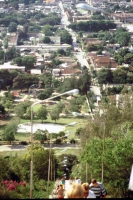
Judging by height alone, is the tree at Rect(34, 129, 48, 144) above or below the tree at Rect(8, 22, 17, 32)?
above

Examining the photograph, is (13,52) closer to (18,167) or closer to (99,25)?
(99,25)

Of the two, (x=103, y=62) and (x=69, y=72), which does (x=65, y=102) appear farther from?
(x=103, y=62)

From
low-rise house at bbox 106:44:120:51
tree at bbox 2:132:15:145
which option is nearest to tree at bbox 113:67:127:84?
low-rise house at bbox 106:44:120:51

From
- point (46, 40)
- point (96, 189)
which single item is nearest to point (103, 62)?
point (46, 40)

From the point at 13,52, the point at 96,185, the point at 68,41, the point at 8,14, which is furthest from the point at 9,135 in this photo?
the point at 8,14

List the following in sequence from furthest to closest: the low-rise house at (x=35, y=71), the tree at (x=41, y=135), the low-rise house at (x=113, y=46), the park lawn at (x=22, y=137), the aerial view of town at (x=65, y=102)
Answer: the low-rise house at (x=113, y=46)
the low-rise house at (x=35, y=71)
the park lawn at (x=22, y=137)
the tree at (x=41, y=135)
the aerial view of town at (x=65, y=102)

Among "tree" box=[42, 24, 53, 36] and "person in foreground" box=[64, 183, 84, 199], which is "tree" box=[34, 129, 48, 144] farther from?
"tree" box=[42, 24, 53, 36]

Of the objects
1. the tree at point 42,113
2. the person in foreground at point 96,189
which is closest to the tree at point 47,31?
the tree at point 42,113

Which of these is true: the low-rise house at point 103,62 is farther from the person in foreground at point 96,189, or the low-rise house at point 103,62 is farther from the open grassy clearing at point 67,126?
the person in foreground at point 96,189
